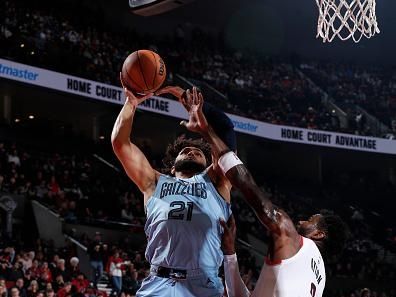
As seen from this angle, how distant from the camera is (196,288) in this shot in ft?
11.5

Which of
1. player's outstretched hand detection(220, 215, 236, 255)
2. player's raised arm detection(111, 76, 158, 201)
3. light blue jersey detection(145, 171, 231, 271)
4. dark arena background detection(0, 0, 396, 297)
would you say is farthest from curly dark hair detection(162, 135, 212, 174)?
dark arena background detection(0, 0, 396, 297)

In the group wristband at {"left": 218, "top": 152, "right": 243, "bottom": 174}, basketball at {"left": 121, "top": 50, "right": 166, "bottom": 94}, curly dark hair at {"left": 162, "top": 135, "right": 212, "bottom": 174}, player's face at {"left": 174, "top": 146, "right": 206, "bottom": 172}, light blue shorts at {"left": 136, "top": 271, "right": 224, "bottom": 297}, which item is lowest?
light blue shorts at {"left": 136, "top": 271, "right": 224, "bottom": 297}

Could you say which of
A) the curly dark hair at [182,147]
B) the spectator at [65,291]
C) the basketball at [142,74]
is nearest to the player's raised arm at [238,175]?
the basketball at [142,74]

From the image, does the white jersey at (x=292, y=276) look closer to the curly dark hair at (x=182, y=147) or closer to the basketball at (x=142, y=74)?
the curly dark hair at (x=182, y=147)

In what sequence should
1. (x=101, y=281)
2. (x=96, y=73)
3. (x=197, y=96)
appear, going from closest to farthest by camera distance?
(x=197, y=96) < (x=101, y=281) < (x=96, y=73)

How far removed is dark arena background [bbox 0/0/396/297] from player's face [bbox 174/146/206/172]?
19.3 ft

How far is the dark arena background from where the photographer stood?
1370 cm

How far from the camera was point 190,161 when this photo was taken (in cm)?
374

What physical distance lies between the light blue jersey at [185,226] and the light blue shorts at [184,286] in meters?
0.06

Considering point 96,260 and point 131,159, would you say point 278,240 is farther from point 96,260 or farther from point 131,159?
point 96,260

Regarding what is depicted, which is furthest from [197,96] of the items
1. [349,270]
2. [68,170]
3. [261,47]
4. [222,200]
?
[261,47]

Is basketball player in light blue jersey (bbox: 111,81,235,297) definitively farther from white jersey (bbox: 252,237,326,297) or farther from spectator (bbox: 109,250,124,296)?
spectator (bbox: 109,250,124,296)

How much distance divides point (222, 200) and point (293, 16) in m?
23.4

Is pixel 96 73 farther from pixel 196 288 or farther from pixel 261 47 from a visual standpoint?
pixel 196 288
